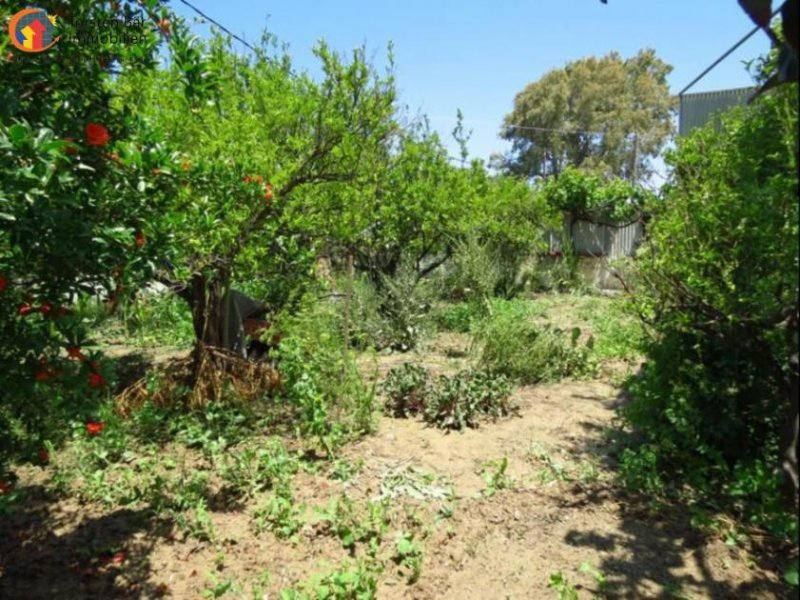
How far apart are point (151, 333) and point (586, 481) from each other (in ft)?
20.4

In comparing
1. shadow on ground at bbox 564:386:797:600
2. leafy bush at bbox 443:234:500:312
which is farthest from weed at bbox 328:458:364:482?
leafy bush at bbox 443:234:500:312

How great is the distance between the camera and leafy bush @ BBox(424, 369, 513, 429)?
14.5 feet

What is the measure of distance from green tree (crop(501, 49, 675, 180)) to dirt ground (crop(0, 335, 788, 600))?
89.1ft

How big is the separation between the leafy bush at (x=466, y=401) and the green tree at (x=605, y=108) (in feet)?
85.2

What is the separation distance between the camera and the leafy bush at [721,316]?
9.02 feet

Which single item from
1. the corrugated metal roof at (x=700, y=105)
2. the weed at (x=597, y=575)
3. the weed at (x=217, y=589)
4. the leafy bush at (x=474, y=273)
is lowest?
the weed at (x=217, y=589)

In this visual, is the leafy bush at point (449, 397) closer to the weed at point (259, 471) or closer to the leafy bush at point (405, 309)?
the weed at point (259, 471)

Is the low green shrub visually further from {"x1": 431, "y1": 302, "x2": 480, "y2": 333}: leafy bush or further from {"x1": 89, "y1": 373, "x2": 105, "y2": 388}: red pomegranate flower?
{"x1": 89, "y1": 373, "x2": 105, "y2": 388}: red pomegranate flower

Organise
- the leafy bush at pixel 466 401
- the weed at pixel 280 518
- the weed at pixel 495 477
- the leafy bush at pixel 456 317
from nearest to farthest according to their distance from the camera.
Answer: the weed at pixel 280 518 → the weed at pixel 495 477 → the leafy bush at pixel 466 401 → the leafy bush at pixel 456 317

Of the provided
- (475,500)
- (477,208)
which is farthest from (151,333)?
(475,500)

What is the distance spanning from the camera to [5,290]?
2.03 m

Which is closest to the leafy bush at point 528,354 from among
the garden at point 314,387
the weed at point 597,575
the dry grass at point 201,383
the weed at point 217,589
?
the garden at point 314,387

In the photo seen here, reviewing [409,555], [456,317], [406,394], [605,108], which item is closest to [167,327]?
[456,317]

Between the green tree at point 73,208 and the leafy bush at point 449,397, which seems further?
the leafy bush at point 449,397
